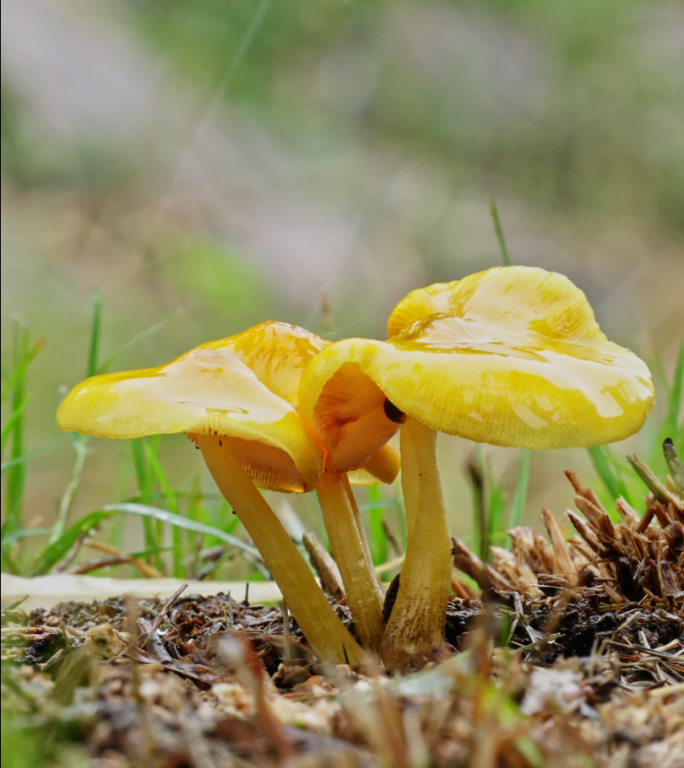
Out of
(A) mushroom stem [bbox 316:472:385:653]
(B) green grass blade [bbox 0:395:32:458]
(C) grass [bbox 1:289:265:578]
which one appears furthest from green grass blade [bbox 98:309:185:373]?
(A) mushroom stem [bbox 316:472:385:653]

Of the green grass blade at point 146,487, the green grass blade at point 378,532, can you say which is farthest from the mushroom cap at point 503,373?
the green grass blade at point 146,487

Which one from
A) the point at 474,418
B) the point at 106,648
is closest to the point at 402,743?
the point at 474,418

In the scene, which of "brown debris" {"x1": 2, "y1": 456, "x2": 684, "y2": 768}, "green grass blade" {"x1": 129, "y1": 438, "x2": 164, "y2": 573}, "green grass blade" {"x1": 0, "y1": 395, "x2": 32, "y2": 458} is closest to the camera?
"brown debris" {"x1": 2, "y1": 456, "x2": 684, "y2": 768}

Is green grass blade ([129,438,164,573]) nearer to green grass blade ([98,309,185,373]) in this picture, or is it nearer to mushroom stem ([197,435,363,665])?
green grass blade ([98,309,185,373])

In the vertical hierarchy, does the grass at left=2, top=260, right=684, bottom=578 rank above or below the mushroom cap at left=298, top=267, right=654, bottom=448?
below

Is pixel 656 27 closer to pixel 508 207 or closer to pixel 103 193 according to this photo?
pixel 508 207

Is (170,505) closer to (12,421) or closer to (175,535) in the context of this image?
(175,535)
